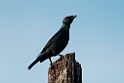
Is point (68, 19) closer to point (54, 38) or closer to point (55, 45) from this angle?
point (54, 38)

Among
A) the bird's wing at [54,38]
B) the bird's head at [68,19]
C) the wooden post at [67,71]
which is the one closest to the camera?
the wooden post at [67,71]

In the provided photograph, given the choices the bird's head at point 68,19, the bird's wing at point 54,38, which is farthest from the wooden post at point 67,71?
the bird's head at point 68,19

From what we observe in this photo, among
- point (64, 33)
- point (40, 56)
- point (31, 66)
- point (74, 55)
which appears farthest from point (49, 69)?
point (64, 33)

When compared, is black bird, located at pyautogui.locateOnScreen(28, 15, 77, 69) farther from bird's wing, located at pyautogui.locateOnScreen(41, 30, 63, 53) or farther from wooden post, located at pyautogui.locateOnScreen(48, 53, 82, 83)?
wooden post, located at pyautogui.locateOnScreen(48, 53, 82, 83)

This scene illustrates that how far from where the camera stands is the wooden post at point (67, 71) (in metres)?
3.71

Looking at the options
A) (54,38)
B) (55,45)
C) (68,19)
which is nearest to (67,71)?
(55,45)

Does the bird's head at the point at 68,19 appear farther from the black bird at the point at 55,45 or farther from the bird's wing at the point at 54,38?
the bird's wing at the point at 54,38

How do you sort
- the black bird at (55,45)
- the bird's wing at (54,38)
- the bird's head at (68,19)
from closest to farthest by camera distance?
the black bird at (55,45) → the bird's wing at (54,38) → the bird's head at (68,19)

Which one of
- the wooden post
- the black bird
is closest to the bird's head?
the black bird

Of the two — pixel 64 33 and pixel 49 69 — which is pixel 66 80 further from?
pixel 64 33

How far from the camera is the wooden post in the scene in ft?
12.2

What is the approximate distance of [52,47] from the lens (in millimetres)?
7348

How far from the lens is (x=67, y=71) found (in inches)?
147

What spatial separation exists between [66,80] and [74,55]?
427 mm
